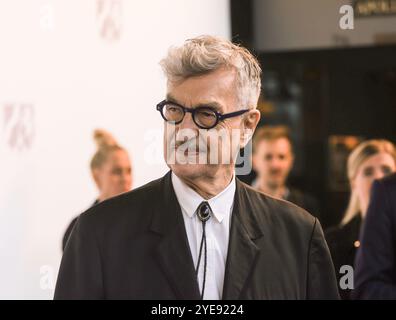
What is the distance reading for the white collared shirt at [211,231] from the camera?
5.25 feet

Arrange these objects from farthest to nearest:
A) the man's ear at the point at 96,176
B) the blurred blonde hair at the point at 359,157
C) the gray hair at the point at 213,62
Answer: the blurred blonde hair at the point at 359,157
the man's ear at the point at 96,176
the gray hair at the point at 213,62

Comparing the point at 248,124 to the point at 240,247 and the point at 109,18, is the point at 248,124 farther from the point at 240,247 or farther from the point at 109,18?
the point at 109,18

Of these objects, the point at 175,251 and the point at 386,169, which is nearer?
the point at 175,251

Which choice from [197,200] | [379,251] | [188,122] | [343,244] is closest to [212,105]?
[188,122]

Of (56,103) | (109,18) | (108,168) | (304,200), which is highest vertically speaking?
(109,18)

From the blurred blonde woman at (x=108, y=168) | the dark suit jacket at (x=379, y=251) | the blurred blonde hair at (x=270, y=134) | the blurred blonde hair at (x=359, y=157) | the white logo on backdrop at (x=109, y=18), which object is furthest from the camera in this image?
the blurred blonde hair at (x=270, y=134)

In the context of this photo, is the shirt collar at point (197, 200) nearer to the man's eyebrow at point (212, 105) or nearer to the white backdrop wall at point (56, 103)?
the man's eyebrow at point (212, 105)

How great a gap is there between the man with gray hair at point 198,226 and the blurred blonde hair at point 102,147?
2.12 ft

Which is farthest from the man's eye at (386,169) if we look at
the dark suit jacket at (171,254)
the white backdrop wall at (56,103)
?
the dark suit jacket at (171,254)

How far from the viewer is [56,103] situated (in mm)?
2371

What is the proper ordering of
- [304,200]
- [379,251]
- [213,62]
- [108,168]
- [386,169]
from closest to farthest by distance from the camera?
[213,62]
[379,251]
[108,168]
[386,169]
[304,200]

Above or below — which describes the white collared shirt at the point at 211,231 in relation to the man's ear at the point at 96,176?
below

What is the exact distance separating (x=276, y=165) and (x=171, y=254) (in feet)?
4.22
